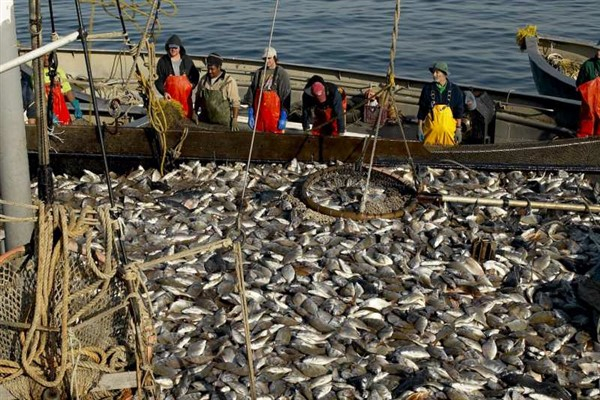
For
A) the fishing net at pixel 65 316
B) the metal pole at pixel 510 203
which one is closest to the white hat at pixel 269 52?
the metal pole at pixel 510 203

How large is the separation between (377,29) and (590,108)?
17.3 m

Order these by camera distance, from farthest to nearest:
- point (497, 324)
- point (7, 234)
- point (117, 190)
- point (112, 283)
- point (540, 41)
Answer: point (540, 41) → point (117, 190) → point (497, 324) → point (7, 234) → point (112, 283)

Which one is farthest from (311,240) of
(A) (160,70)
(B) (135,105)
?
(B) (135,105)

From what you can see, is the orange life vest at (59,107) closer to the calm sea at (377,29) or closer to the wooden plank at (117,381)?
the wooden plank at (117,381)

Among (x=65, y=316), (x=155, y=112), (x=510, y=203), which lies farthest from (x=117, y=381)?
(x=510, y=203)

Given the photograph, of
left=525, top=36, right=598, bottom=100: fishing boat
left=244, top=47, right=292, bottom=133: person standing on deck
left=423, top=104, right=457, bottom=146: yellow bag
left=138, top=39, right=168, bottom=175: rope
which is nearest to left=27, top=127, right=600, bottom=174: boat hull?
left=138, top=39, right=168, bottom=175: rope

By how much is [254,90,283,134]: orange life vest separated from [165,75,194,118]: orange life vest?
104 centimetres

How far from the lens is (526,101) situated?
12.4m

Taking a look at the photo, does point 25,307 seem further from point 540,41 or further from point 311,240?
point 540,41

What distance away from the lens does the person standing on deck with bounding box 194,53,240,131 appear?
33.4 feet

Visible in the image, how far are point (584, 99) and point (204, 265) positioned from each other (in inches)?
229

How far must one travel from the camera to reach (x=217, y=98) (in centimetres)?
1019

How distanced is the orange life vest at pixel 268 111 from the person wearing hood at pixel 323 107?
37 cm

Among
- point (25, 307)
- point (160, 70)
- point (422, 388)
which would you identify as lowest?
point (422, 388)
